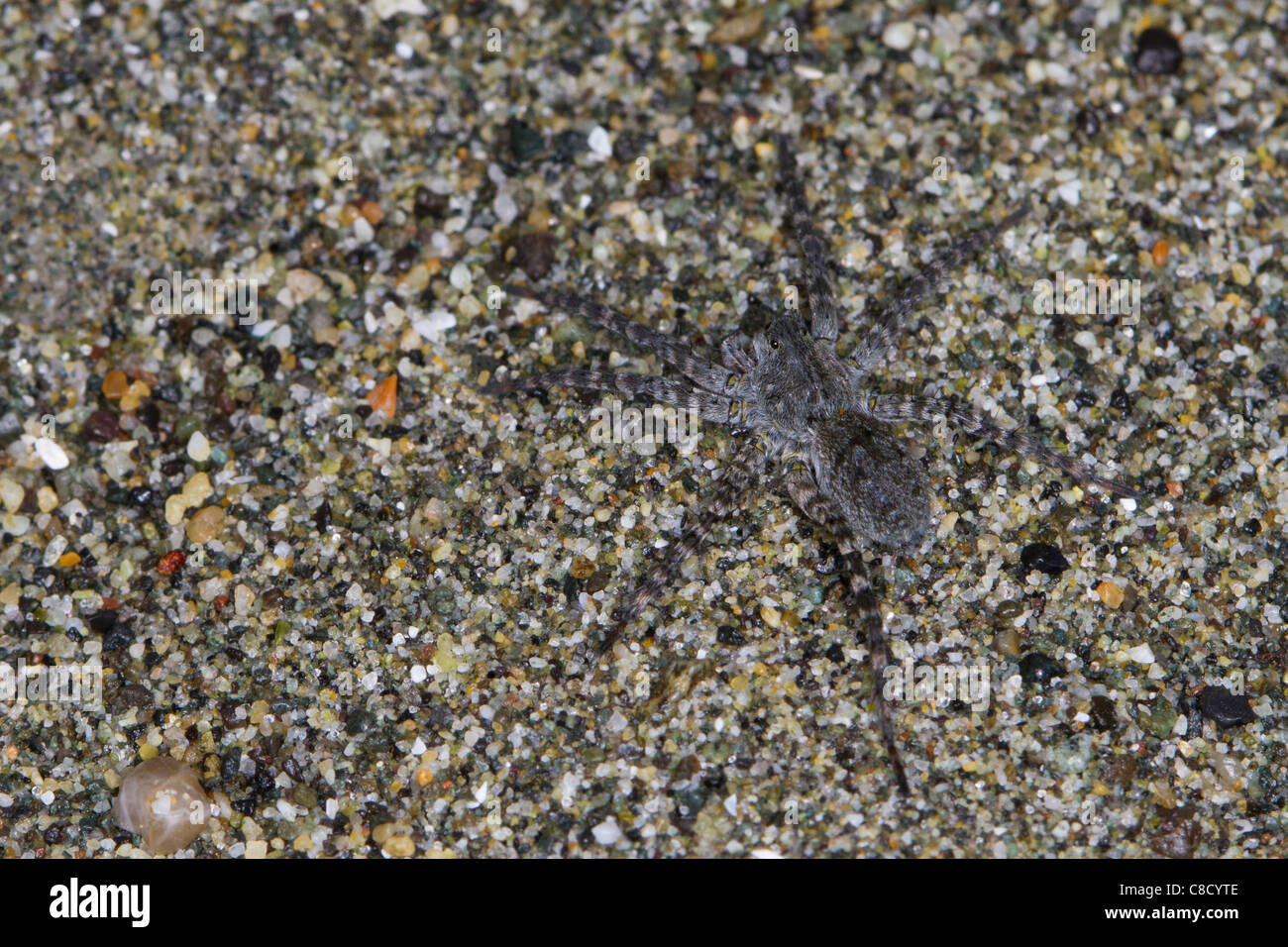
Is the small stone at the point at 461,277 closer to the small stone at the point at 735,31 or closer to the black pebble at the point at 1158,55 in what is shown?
the small stone at the point at 735,31

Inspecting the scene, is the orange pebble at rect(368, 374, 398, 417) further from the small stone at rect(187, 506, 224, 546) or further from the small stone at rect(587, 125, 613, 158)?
the small stone at rect(587, 125, 613, 158)

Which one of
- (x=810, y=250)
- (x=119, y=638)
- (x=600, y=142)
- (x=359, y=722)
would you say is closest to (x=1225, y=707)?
(x=810, y=250)

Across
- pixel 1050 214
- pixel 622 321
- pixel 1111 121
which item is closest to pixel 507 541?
pixel 622 321

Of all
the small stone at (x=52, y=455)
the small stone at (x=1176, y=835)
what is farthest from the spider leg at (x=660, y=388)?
the small stone at (x=1176, y=835)

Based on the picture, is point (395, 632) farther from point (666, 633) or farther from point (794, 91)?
point (794, 91)

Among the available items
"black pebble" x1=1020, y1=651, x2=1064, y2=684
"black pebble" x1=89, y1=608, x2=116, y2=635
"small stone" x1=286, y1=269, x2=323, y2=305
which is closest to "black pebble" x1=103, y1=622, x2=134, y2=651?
"black pebble" x1=89, y1=608, x2=116, y2=635
